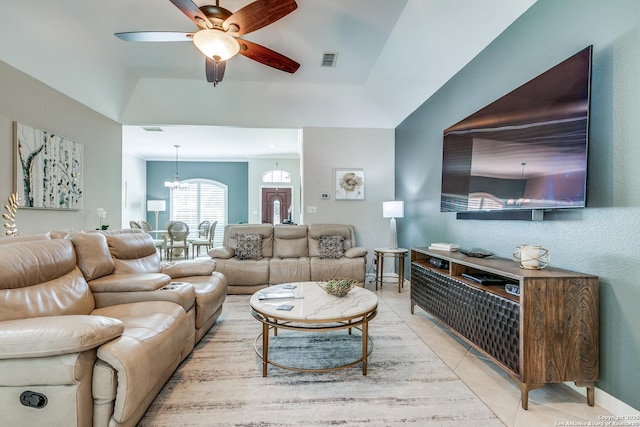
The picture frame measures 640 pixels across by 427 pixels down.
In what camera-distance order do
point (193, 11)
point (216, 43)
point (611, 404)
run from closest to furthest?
1. point (611, 404)
2. point (193, 11)
3. point (216, 43)

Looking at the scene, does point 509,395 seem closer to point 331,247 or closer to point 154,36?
point 331,247

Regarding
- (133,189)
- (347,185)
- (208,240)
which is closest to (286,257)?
(347,185)

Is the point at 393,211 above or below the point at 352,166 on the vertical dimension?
below

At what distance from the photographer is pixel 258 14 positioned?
2088 mm

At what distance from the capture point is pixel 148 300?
2086mm

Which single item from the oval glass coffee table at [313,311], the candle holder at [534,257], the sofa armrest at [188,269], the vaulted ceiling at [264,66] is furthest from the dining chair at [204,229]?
the candle holder at [534,257]

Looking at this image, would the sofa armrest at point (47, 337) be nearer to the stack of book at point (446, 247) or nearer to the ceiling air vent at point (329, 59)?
the stack of book at point (446, 247)

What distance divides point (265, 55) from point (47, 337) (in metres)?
2.52

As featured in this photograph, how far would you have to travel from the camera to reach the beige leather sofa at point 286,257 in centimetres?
410

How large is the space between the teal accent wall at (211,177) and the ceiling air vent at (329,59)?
5.58 metres

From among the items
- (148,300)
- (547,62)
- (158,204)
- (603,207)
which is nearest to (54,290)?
(148,300)

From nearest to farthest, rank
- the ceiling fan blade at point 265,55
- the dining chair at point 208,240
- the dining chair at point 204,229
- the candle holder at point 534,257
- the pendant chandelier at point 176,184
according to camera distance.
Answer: the candle holder at point 534,257 < the ceiling fan blade at point 265,55 < the dining chair at point 208,240 < the dining chair at point 204,229 < the pendant chandelier at point 176,184

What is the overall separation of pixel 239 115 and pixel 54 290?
12.3ft

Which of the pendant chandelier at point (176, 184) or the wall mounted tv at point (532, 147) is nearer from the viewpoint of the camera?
the wall mounted tv at point (532, 147)
